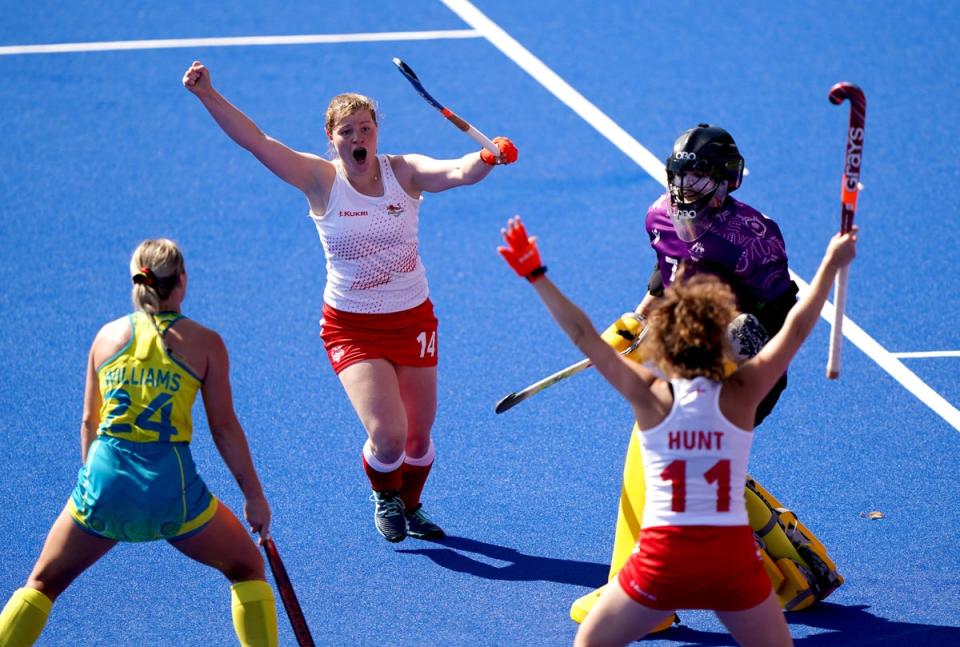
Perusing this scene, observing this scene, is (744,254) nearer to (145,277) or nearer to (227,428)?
(227,428)

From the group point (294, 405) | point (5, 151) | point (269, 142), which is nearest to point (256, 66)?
point (5, 151)

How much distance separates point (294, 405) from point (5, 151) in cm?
513

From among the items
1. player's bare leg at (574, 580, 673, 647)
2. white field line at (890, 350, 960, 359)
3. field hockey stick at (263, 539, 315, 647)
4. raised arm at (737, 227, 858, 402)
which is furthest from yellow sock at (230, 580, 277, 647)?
white field line at (890, 350, 960, 359)

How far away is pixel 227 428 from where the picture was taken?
5.05 metres

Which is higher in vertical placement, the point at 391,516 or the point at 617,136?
the point at 617,136

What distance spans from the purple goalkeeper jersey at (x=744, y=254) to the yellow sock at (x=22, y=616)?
300cm

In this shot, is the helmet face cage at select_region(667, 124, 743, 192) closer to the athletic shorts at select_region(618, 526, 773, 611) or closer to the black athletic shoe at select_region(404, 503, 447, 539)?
the athletic shorts at select_region(618, 526, 773, 611)

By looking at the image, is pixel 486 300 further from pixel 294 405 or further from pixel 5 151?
pixel 5 151

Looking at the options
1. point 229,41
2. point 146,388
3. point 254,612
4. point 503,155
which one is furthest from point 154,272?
point 229,41

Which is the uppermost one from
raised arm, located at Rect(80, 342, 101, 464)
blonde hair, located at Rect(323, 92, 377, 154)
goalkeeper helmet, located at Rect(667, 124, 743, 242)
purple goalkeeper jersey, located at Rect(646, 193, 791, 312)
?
blonde hair, located at Rect(323, 92, 377, 154)

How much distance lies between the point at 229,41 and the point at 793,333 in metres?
10.3

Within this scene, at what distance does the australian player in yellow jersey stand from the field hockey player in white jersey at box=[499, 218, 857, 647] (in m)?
1.29

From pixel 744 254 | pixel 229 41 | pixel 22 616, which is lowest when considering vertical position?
pixel 22 616

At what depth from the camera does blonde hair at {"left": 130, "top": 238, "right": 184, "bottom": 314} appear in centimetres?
494
